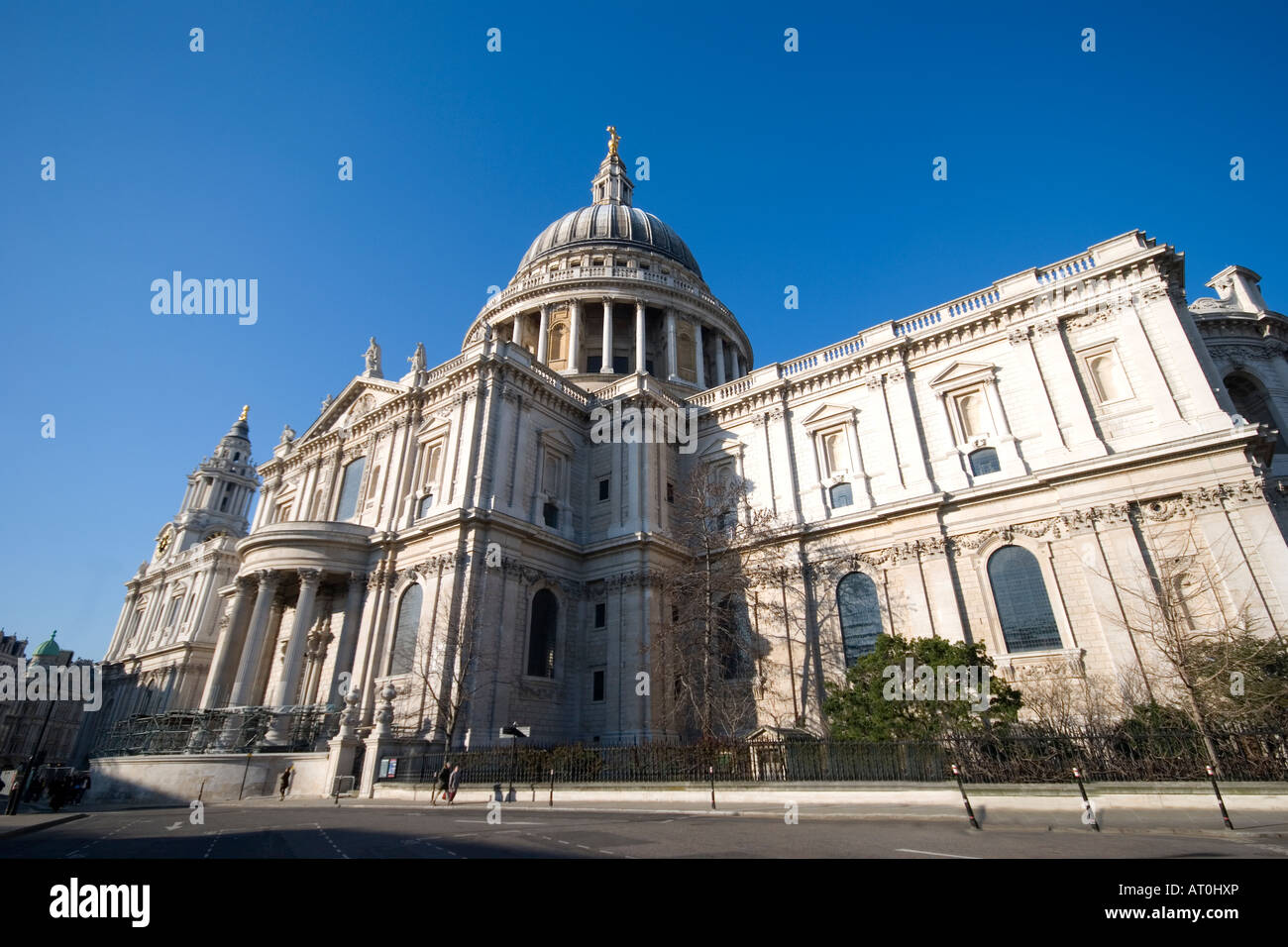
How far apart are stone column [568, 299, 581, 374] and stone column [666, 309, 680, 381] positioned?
6.39 meters

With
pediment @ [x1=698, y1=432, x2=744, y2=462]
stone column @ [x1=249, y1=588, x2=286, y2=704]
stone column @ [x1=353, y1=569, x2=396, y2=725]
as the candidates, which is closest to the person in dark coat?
stone column @ [x1=353, y1=569, x2=396, y2=725]

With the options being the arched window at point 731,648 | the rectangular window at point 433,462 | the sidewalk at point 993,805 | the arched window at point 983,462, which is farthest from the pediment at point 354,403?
the arched window at point 983,462

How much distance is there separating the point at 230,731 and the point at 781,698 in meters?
21.6

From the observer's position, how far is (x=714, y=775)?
17234 mm

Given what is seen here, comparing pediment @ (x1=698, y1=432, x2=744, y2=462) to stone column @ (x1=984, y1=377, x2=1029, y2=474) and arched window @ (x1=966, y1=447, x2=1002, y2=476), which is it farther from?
stone column @ (x1=984, y1=377, x2=1029, y2=474)

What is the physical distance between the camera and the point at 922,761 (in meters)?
15.2

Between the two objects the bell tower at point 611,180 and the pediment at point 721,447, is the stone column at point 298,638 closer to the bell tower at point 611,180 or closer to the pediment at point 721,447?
the pediment at point 721,447

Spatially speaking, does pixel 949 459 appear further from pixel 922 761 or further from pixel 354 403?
pixel 354 403

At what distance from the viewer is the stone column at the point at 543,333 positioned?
151 ft

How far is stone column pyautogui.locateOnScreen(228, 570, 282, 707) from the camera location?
94.7 ft

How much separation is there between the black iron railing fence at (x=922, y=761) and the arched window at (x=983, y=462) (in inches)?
535
